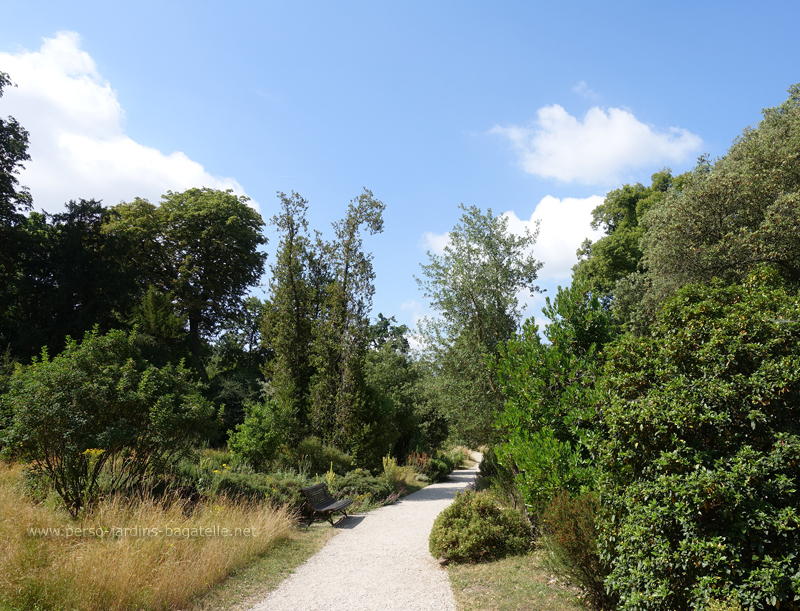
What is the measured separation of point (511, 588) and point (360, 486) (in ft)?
22.7

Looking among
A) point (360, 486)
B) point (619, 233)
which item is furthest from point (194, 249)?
point (619, 233)

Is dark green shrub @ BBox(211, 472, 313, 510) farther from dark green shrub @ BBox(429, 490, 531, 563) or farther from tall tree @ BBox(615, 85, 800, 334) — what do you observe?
tall tree @ BBox(615, 85, 800, 334)

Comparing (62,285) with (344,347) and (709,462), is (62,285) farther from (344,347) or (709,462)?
(709,462)

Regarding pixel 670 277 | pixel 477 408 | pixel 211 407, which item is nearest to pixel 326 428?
pixel 477 408

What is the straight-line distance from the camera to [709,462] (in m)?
3.35

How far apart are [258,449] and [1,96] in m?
18.8

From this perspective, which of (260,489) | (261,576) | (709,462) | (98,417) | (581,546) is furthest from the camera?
(260,489)

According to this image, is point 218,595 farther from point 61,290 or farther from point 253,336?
point 253,336

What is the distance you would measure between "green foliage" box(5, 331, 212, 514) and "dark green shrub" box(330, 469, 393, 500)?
178 inches

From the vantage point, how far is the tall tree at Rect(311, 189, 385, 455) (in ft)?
43.9

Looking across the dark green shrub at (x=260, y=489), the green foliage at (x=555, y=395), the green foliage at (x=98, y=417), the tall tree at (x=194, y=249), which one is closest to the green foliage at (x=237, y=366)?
the tall tree at (x=194, y=249)

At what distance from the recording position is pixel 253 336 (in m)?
36.9

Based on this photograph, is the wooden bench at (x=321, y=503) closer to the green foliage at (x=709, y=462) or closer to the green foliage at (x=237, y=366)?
the green foliage at (x=709, y=462)

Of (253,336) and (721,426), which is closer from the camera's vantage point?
(721,426)
